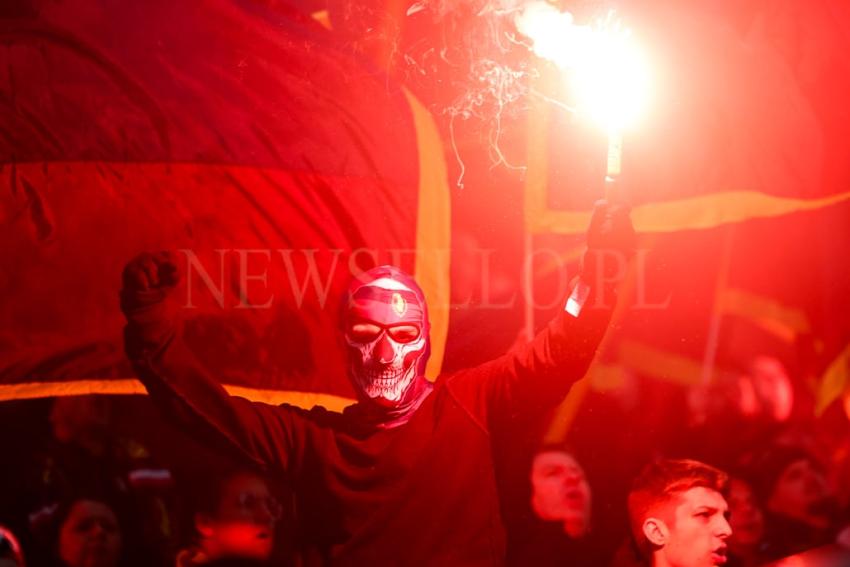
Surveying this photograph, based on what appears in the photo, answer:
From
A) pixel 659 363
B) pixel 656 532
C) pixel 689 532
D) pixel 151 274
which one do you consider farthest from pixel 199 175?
pixel 689 532

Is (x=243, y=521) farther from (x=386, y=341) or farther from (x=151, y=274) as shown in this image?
(x=151, y=274)

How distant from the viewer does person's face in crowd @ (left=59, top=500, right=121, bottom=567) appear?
156 inches

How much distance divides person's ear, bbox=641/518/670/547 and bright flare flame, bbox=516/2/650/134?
1.70 metres

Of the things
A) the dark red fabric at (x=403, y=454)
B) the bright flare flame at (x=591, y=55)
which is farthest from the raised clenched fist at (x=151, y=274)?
the bright flare flame at (x=591, y=55)

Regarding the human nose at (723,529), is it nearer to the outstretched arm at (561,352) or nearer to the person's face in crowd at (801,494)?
the person's face in crowd at (801,494)

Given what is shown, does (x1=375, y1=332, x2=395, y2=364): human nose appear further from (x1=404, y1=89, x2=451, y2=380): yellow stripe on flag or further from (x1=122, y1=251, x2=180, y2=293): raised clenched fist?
(x1=122, y1=251, x2=180, y2=293): raised clenched fist

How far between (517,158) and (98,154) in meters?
1.85

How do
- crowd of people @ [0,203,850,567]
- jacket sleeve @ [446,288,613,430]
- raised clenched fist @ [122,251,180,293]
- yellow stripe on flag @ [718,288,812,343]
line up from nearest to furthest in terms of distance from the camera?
raised clenched fist @ [122,251,180,293] < jacket sleeve @ [446,288,613,430] < crowd of people @ [0,203,850,567] < yellow stripe on flag @ [718,288,812,343]

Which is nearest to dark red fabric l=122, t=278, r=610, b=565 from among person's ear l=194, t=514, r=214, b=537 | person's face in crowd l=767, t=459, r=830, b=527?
person's ear l=194, t=514, r=214, b=537

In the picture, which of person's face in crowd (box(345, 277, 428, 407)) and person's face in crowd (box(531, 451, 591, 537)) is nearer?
person's face in crowd (box(345, 277, 428, 407))

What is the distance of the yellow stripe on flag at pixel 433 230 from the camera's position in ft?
13.8

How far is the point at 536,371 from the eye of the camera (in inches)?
152

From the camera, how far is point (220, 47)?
164 inches

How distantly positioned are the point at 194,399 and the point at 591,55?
2.27 m
